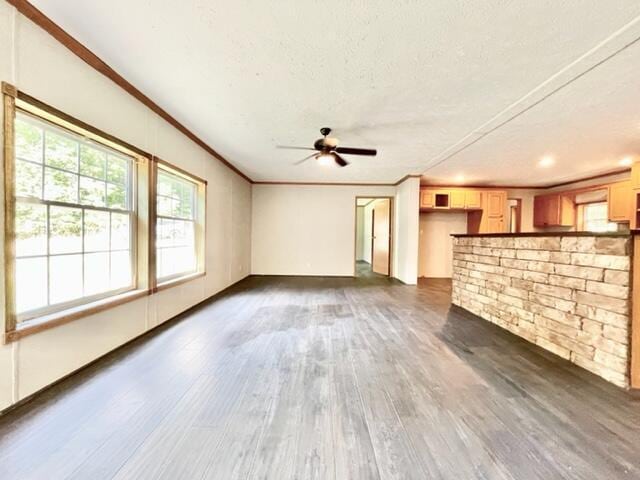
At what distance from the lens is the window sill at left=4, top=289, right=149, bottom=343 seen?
157cm

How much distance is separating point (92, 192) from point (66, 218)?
334mm

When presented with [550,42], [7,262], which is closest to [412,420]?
[7,262]

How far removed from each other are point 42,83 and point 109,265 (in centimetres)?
145

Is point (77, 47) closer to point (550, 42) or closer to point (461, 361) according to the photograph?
point (550, 42)

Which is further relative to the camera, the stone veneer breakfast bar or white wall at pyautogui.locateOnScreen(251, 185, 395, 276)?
white wall at pyautogui.locateOnScreen(251, 185, 395, 276)

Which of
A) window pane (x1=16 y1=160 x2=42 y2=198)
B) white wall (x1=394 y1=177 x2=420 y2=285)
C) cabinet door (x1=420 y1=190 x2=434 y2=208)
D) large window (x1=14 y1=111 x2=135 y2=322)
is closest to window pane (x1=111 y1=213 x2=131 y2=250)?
large window (x1=14 y1=111 x2=135 y2=322)

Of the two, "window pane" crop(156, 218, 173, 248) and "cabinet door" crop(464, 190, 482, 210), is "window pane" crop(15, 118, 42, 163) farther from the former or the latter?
"cabinet door" crop(464, 190, 482, 210)

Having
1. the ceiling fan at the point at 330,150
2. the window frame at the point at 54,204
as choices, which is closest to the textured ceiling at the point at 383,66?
the ceiling fan at the point at 330,150

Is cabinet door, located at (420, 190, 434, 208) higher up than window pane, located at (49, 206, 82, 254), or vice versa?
cabinet door, located at (420, 190, 434, 208)

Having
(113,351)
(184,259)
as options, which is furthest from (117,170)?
(113,351)

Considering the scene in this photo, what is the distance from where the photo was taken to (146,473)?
1.16 m

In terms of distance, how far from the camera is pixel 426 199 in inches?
246

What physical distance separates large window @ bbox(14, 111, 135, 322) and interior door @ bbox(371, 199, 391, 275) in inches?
222

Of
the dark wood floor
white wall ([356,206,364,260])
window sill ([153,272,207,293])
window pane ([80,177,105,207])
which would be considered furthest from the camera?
white wall ([356,206,364,260])
